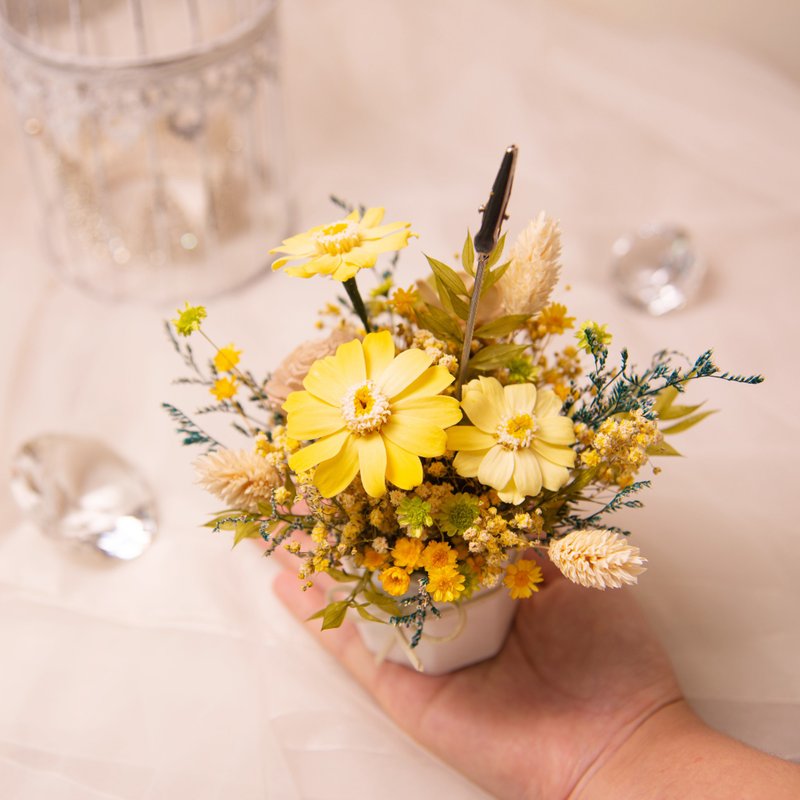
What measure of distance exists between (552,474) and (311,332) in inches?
22.7

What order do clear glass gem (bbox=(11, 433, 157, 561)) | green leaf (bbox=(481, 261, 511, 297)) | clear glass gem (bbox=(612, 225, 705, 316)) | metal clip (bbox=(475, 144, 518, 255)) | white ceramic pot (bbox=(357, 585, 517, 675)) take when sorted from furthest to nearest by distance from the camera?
1. clear glass gem (bbox=(612, 225, 705, 316))
2. clear glass gem (bbox=(11, 433, 157, 561))
3. white ceramic pot (bbox=(357, 585, 517, 675))
4. green leaf (bbox=(481, 261, 511, 297))
5. metal clip (bbox=(475, 144, 518, 255))

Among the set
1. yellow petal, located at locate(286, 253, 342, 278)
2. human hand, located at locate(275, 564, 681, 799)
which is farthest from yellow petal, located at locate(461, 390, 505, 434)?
human hand, located at locate(275, 564, 681, 799)

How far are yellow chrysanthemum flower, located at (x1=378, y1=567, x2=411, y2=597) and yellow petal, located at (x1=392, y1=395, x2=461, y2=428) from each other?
3.6 inches

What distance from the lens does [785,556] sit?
775 mm

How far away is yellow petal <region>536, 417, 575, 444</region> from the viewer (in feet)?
1.55

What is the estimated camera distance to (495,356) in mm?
517

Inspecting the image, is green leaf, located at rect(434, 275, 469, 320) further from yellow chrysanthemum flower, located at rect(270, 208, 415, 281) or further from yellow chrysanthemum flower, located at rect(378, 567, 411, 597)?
yellow chrysanthemum flower, located at rect(378, 567, 411, 597)

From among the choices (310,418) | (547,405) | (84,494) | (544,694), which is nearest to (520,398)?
(547,405)

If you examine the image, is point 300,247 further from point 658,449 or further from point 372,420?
point 658,449

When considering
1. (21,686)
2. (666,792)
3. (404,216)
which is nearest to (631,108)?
(404,216)

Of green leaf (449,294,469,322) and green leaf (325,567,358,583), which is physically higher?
green leaf (449,294,469,322)

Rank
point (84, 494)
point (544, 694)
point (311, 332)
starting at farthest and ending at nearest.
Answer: point (311, 332) → point (84, 494) → point (544, 694)

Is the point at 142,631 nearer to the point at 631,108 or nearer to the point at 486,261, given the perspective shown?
the point at 486,261

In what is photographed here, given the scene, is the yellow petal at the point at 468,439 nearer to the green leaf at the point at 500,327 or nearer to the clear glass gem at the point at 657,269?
the green leaf at the point at 500,327
